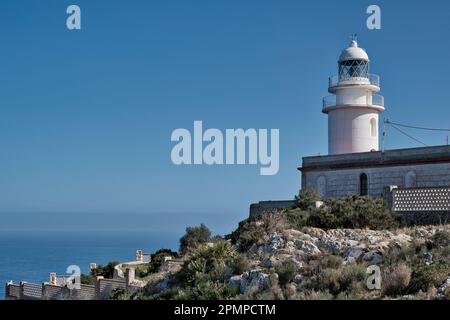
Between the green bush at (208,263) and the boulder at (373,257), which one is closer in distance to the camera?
the boulder at (373,257)

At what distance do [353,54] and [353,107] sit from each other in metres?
2.45

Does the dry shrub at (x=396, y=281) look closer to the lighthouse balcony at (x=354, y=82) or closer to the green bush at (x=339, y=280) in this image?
the green bush at (x=339, y=280)

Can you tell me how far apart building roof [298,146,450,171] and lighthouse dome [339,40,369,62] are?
192 inches

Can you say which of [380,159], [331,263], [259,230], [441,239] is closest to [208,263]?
[259,230]

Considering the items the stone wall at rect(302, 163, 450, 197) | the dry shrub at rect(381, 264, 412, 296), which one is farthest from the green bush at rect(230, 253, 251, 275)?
the stone wall at rect(302, 163, 450, 197)

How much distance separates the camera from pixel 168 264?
76.8 feet

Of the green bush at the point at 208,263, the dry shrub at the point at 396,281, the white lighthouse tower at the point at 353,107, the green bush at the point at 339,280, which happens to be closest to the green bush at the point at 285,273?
the green bush at the point at 339,280

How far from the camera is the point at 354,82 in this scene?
29.4 metres

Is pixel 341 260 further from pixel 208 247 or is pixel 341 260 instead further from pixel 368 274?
pixel 208 247

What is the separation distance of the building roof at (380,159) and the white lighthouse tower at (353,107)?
5.55 ft

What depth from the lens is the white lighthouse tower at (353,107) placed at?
29.4 meters

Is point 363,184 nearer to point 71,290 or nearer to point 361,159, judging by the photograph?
point 361,159

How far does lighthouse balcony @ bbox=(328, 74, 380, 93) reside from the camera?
2938cm
